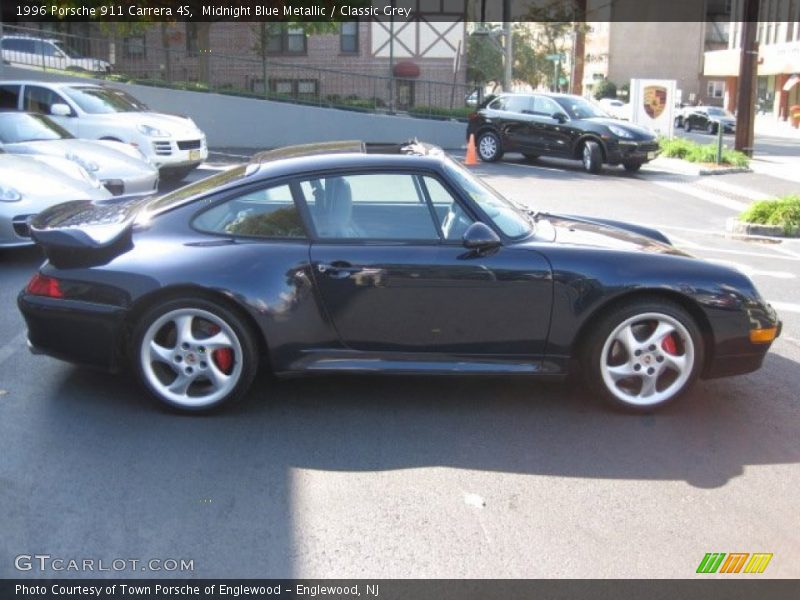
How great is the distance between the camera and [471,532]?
3.92 m

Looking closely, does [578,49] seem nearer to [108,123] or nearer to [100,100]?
[100,100]

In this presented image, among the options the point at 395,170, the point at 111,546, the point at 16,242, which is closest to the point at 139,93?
the point at 16,242

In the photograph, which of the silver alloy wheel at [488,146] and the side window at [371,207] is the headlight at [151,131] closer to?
the silver alloy wheel at [488,146]

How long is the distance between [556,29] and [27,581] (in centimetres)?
6306

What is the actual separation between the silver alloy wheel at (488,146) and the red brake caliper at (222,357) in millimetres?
17356

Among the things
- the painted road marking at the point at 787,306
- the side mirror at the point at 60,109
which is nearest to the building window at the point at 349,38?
the side mirror at the point at 60,109

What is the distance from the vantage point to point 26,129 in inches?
470

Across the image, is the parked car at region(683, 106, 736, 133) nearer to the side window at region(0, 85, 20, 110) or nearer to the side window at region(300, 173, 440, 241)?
the side window at region(0, 85, 20, 110)

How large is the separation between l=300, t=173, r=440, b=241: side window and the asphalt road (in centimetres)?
95

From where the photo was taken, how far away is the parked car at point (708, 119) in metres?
43.2

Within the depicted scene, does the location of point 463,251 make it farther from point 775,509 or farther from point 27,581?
point 27,581

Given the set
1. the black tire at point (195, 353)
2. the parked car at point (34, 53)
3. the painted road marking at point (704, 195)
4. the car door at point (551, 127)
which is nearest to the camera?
the black tire at point (195, 353)

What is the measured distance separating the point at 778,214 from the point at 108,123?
984cm

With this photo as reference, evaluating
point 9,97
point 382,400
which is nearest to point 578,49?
point 9,97
